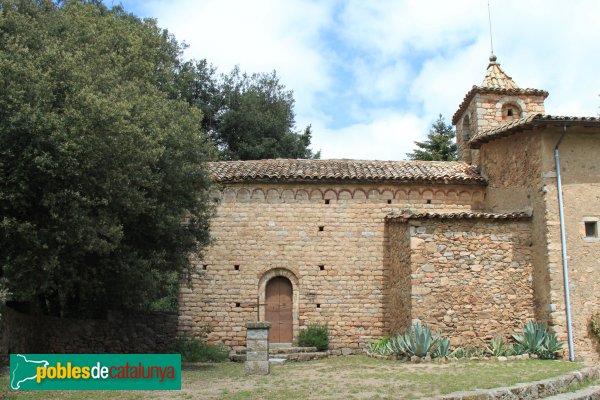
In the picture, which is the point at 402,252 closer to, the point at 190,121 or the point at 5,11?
the point at 190,121

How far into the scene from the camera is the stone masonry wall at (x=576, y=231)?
14.0m

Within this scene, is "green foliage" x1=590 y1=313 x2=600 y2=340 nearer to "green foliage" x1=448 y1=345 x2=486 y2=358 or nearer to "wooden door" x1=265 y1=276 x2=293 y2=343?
"green foliage" x1=448 y1=345 x2=486 y2=358

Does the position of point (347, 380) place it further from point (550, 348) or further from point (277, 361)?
point (550, 348)

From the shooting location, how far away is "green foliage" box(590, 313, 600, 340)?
13859 millimetres

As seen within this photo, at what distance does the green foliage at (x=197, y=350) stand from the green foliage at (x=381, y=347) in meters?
4.10

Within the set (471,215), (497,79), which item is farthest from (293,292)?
(497,79)

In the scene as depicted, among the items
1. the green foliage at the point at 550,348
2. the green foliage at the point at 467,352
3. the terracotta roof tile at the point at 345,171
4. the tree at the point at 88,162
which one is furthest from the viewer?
the terracotta roof tile at the point at 345,171

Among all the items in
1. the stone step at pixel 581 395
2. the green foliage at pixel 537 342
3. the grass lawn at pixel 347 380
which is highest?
the green foliage at pixel 537 342

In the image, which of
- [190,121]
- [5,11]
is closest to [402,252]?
[190,121]

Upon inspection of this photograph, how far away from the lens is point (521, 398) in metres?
9.12

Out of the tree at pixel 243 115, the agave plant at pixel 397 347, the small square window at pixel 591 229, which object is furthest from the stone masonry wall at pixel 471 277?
the tree at pixel 243 115

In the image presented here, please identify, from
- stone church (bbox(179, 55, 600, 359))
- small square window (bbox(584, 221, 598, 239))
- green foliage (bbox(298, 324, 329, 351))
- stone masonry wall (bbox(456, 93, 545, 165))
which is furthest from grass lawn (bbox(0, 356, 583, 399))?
stone masonry wall (bbox(456, 93, 545, 165))

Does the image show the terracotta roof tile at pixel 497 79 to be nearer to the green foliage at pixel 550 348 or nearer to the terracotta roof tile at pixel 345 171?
the terracotta roof tile at pixel 345 171

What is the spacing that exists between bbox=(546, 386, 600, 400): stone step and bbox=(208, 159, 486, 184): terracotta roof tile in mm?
8623
